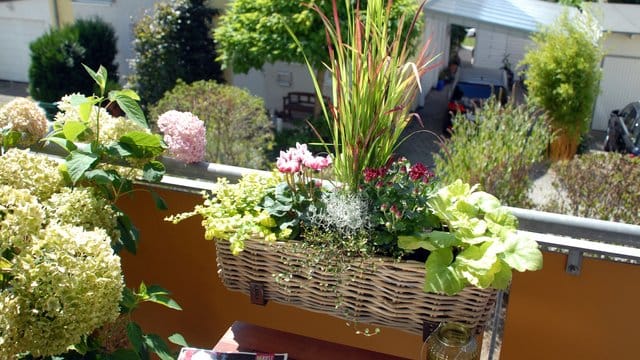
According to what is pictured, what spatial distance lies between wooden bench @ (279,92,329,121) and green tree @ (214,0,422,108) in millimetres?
2164

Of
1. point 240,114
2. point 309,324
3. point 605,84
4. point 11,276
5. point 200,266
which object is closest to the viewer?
point 11,276

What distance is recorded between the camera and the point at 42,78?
10.4 m

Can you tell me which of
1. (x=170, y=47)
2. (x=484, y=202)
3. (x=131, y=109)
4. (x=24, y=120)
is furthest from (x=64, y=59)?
(x=484, y=202)

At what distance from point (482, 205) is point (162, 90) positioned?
942 centimetres

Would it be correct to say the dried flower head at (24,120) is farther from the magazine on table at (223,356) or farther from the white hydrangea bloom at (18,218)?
the magazine on table at (223,356)

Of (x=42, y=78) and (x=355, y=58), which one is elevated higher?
(x=355, y=58)

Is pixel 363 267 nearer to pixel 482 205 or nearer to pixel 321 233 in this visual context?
pixel 321 233

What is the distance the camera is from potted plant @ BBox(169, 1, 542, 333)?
1.49 m

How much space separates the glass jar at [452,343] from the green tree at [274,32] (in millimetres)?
6409

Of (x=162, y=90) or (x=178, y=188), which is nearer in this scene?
(x=178, y=188)

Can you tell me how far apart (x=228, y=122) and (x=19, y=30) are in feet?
32.9

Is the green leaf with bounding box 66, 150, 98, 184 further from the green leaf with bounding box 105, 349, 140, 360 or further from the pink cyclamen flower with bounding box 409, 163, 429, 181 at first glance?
the pink cyclamen flower with bounding box 409, 163, 429, 181

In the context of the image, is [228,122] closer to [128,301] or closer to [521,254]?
[128,301]

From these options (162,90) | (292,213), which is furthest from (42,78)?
(292,213)
